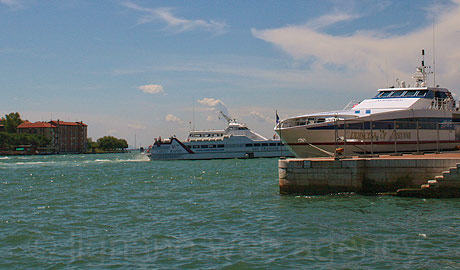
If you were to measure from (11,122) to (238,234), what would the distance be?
7382 inches

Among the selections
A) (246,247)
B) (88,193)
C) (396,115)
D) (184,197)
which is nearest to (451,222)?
(246,247)

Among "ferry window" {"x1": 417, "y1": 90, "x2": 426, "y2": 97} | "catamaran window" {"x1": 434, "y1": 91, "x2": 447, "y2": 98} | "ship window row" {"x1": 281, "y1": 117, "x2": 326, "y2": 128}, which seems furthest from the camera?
"catamaran window" {"x1": 434, "y1": 91, "x2": 447, "y2": 98}

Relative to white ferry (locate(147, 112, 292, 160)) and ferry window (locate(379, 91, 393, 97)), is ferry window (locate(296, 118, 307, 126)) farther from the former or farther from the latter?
white ferry (locate(147, 112, 292, 160))

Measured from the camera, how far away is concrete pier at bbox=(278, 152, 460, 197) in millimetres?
17516

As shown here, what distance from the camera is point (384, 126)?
95.1 ft

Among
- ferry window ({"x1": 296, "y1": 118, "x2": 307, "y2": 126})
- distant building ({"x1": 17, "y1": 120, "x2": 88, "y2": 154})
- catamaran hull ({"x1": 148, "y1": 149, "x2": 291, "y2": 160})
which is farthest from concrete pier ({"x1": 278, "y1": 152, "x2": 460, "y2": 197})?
distant building ({"x1": 17, "y1": 120, "x2": 88, "y2": 154})

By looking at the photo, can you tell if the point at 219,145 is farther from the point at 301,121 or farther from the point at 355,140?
the point at 355,140

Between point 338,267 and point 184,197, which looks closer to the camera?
point 338,267

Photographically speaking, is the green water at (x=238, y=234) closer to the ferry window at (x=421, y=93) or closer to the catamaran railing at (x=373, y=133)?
the catamaran railing at (x=373, y=133)

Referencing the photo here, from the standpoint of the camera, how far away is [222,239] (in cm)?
1308

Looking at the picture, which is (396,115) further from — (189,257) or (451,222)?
(189,257)

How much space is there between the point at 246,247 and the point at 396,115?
20040mm

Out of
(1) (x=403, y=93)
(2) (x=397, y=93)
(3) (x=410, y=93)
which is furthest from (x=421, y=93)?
(2) (x=397, y=93)

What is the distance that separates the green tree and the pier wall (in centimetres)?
18193
